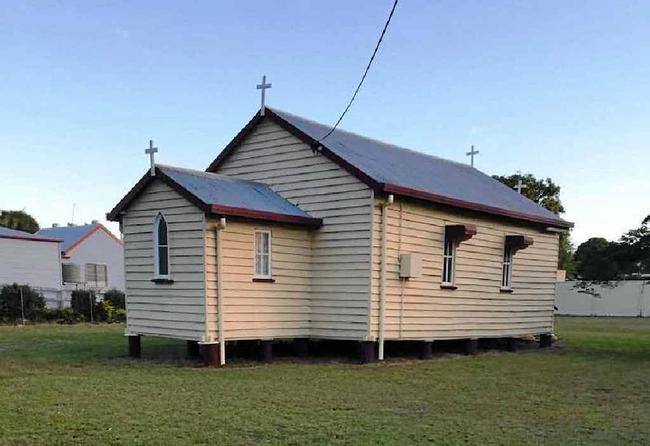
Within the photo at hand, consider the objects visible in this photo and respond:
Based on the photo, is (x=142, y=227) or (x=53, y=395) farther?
(x=142, y=227)

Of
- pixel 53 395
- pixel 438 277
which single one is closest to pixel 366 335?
pixel 438 277

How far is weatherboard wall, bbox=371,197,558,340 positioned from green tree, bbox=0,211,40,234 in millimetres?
49759

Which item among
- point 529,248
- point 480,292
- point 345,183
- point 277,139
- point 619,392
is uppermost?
point 277,139

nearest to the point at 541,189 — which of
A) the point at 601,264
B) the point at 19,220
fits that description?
the point at 601,264

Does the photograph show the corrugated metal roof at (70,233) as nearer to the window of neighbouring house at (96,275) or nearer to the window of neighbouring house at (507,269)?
the window of neighbouring house at (96,275)

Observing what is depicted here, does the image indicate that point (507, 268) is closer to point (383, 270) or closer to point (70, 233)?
point (383, 270)

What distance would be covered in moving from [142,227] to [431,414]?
7.45 meters

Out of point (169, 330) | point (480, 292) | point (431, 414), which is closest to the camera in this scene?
point (431, 414)

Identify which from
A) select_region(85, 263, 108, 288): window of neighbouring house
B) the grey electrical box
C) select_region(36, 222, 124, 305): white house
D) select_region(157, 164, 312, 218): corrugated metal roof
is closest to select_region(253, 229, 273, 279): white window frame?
select_region(157, 164, 312, 218): corrugated metal roof

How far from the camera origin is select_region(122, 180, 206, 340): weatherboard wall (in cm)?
1125

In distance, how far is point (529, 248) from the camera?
1675 centimetres

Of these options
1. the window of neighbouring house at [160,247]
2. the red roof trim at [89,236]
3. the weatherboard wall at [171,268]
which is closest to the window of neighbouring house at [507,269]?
the weatherboard wall at [171,268]

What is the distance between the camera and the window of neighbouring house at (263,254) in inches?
477

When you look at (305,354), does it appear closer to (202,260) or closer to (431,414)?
(202,260)
